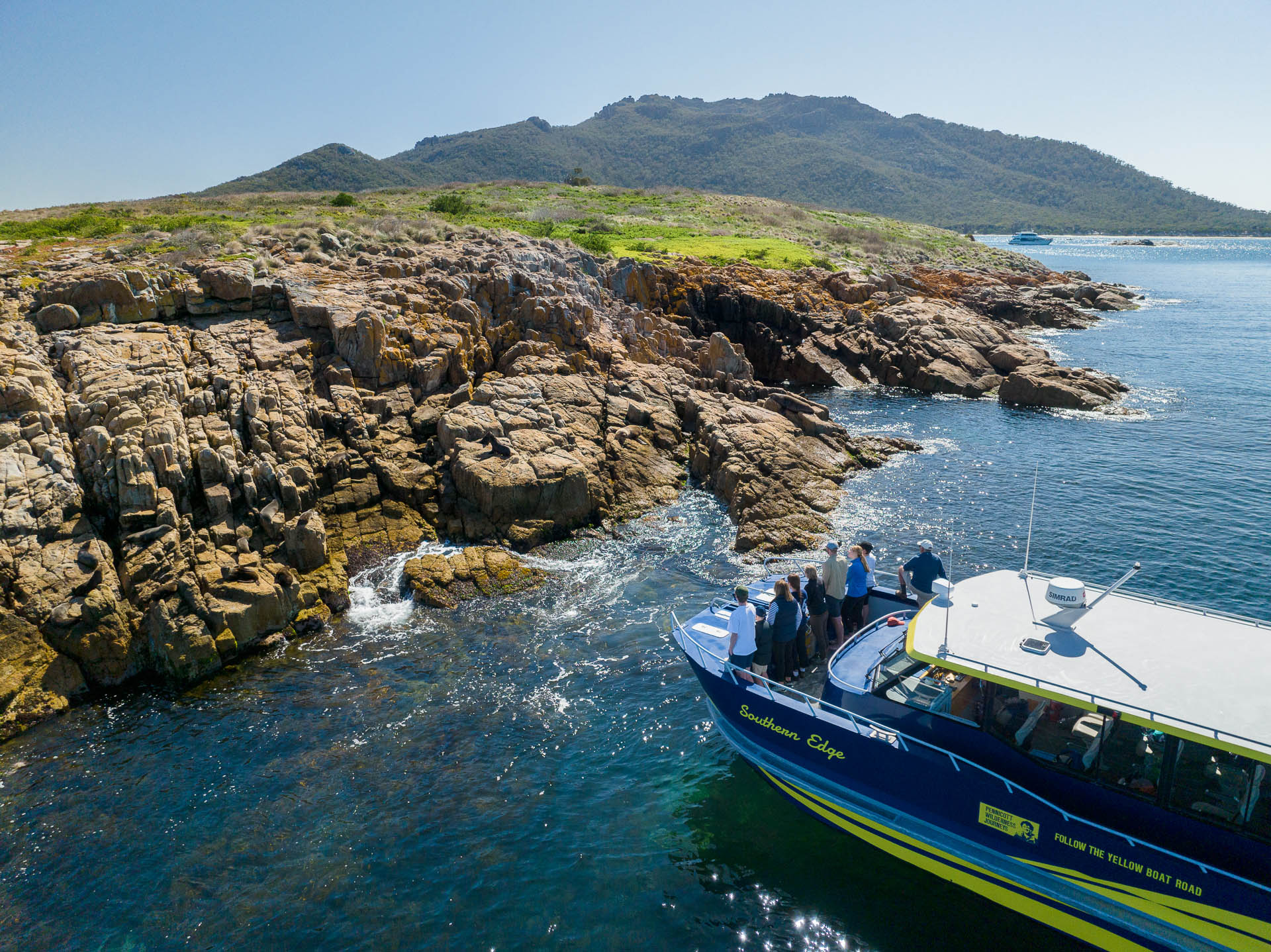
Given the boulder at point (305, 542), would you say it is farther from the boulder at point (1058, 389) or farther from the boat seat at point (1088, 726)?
the boulder at point (1058, 389)

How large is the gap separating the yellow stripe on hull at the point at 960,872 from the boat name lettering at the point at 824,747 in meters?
0.82

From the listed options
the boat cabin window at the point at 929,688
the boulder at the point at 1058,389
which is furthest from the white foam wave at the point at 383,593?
the boulder at the point at 1058,389

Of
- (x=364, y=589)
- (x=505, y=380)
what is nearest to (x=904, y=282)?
(x=505, y=380)

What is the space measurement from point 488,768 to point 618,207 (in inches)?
3301

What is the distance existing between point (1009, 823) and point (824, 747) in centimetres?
282

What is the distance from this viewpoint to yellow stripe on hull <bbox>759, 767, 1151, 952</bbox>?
32.0 feet

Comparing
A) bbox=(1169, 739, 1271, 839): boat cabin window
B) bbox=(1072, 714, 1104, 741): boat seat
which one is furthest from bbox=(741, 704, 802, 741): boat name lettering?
bbox=(1169, 739, 1271, 839): boat cabin window

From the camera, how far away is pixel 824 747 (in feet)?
38.6

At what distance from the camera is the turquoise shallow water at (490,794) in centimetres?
1081

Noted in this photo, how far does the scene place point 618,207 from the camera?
87.9 m

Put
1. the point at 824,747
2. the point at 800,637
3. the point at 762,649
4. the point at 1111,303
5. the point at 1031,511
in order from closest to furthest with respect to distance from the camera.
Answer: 1. the point at 824,747
2. the point at 762,649
3. the point at 800,637
4. the point at 1031,511
5. the point at 1111,303

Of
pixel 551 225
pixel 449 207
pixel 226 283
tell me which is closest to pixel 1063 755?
pixel 226 283

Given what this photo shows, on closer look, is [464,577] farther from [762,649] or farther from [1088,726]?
[1088,726]

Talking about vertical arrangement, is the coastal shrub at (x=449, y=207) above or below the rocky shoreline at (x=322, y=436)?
above
